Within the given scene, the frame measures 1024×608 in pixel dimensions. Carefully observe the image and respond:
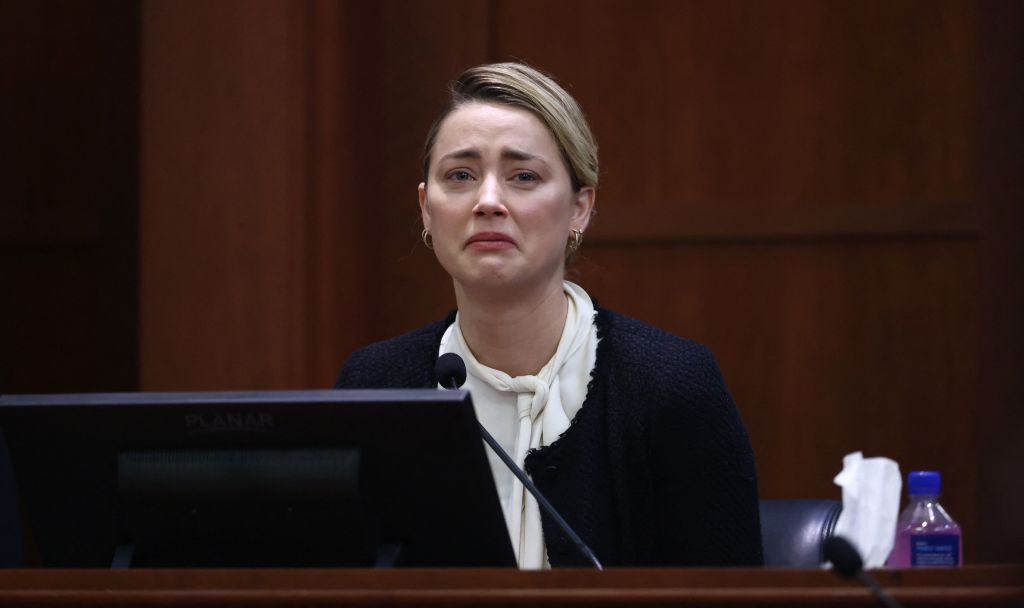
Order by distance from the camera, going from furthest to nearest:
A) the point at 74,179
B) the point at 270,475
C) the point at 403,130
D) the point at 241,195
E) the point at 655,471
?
the point at 74,179, the point at 403,130, the point at 241,195, the point at 655,471, the point at 270,475

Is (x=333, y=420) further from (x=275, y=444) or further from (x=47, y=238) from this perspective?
(x=47, y=238)

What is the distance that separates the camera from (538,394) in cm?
174

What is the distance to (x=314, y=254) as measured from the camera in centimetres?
277

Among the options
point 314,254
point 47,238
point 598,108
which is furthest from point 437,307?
point 47,238

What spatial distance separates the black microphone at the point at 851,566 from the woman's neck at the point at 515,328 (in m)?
0.89

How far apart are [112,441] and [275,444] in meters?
0.16

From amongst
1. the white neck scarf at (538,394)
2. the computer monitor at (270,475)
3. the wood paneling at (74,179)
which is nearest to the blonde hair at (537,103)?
the white neck scarf at (538,394)

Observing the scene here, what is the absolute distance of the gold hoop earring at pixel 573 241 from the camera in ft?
6.31

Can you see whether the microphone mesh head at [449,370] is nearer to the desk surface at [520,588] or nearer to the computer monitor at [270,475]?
the computer monitor at [270,475]

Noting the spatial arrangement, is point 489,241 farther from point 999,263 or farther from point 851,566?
point 999,263

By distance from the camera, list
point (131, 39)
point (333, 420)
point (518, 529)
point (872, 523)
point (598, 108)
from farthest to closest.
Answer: point (131, 39)
point (598, 108)
point (872, 523)
point (518, 529)
point (333, 420)

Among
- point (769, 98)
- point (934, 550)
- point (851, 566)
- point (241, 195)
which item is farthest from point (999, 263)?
point (851, 566)

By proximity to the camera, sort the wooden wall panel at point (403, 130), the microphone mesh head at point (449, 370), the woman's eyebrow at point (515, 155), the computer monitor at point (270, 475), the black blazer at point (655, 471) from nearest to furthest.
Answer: the computer monitor at point (270, 475) → the microphone mesh head at point (449, 370) → the black blazer at point (655, 471) → the woman's eyebrow at point (515, 155) → the wooden wall panel at point (403, 130)

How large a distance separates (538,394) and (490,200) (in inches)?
10.7
